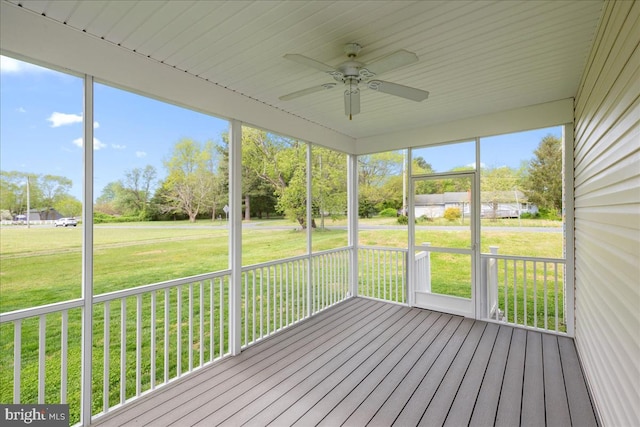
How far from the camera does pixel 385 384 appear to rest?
8.36 ft

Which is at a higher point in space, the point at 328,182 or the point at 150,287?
the point at 328,182

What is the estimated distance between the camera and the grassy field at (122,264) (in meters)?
2.17

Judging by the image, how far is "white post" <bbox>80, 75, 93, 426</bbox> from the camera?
2.08 meters

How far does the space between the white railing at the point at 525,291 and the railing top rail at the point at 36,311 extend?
178 inches

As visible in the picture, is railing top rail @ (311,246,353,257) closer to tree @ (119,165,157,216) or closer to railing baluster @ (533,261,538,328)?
tree @ (119,165,157,216)

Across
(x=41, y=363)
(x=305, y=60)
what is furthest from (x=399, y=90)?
(x=41, y=363)

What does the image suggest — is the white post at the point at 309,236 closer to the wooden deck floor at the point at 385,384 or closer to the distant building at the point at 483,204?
the wooden deck floor at the point at 385,384

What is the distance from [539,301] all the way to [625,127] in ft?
10.4

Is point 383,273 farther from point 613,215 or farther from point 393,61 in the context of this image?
point 393,61

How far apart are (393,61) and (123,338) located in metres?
2.95

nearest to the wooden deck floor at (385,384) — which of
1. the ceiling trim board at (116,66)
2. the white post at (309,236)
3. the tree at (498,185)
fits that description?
the white post at (309,236)

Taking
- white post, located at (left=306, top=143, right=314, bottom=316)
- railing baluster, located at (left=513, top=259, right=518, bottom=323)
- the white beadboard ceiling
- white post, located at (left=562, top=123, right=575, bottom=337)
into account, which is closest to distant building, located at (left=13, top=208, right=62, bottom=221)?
the white beadboard ceiling

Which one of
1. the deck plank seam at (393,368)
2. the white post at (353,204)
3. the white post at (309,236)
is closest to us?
the deck plank seam at (393,368)

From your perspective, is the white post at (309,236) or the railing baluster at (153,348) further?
Answer: the white post at (309,236)
